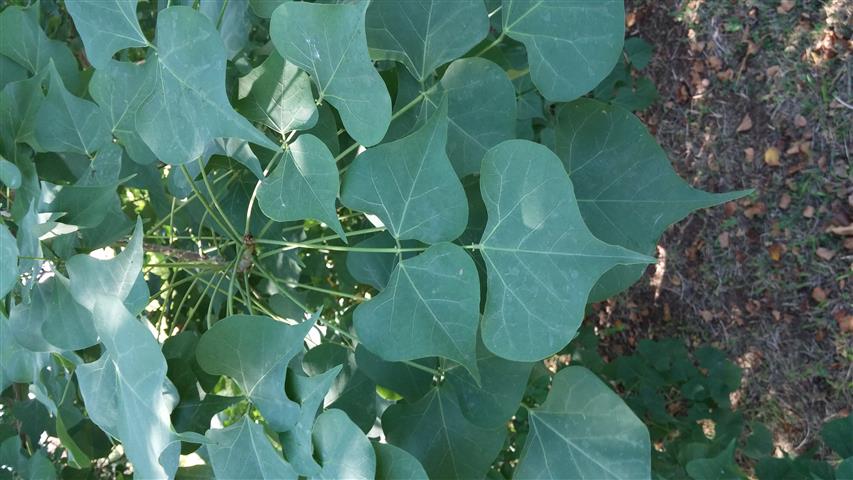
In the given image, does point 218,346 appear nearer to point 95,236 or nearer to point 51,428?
point 95,236

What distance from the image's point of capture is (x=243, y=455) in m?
0.84

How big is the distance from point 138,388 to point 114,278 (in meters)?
0.13

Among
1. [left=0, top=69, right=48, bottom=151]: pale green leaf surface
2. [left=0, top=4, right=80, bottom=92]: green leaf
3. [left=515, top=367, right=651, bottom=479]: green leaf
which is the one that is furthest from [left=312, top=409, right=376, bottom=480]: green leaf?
[left=0, top=4, right=80, bottom=92]: green leaf

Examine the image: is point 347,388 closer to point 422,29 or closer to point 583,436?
point 583,436

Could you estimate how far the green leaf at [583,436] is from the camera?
3.01 ft

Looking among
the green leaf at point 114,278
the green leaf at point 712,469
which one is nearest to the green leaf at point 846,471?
the green leaf at point 712,469

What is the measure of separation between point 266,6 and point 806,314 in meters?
1.56

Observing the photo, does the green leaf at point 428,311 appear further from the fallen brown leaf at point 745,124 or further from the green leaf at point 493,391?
the fallen brown leaf at point 745,124

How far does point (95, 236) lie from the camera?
3.22 feet

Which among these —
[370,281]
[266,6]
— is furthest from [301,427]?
[266,6]

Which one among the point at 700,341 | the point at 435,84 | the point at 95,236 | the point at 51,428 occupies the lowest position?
the point at 700,341

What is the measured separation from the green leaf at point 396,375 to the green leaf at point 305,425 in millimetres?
171

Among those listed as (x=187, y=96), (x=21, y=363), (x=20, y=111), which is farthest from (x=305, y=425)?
(x=20, y=111)

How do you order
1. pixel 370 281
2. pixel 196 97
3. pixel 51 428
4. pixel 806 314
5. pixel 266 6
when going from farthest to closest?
pixel 806 314
pixel 51 428
pixel 370 281
pixel 266 6
pixel 196 97
